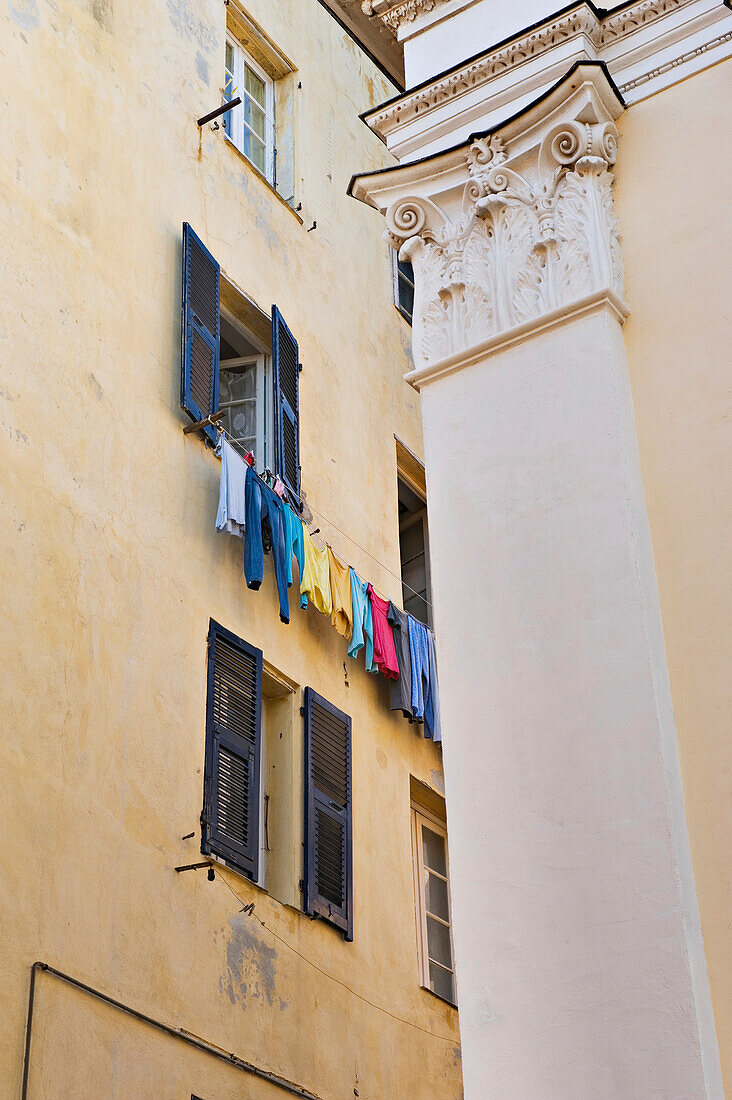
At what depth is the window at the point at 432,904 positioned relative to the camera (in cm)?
1335

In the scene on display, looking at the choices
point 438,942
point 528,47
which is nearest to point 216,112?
point 528,47

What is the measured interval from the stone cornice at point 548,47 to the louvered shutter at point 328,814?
604 cm

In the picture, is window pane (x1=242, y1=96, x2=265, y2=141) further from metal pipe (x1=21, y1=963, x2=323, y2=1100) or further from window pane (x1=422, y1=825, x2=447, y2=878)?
metal pipe (x1=21, y1=963, x2=323, y2=1100)

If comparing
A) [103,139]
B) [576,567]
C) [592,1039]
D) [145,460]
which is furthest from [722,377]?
[103,139]

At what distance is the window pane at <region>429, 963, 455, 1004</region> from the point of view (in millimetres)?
13383

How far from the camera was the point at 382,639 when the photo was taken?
12898 mm

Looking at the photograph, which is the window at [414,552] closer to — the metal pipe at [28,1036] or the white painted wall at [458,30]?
the metal pipe at [28,1036]

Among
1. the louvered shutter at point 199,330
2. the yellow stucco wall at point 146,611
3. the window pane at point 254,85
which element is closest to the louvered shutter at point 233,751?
the yellow stucco wall at point 146,611

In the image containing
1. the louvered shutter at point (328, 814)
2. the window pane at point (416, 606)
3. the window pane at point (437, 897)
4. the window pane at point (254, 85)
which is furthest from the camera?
the window pane at point (416, 606)

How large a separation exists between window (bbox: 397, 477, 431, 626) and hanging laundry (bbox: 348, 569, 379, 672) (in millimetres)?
2634

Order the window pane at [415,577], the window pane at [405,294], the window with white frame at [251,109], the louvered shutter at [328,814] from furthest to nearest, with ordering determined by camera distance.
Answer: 1. the window pane at [405,294]
2. the window pane at [415,577]
3. the window with white frame at [251,109]
4. the louvered shutter at [328,814]

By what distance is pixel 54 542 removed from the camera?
32.1ft

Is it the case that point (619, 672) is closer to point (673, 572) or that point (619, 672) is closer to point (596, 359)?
point (673, 572)

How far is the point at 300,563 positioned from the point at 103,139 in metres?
3.75
